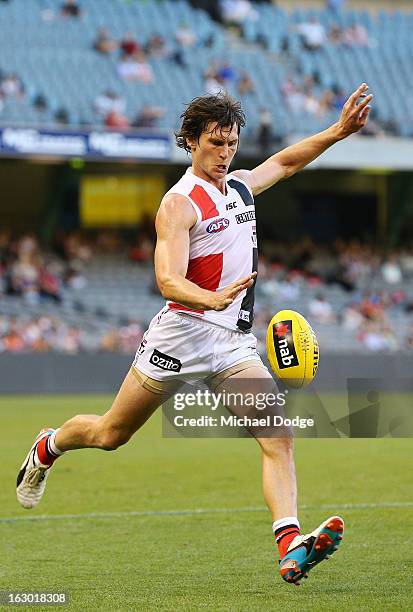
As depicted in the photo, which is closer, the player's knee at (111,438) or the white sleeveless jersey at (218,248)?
the white sleeveless jersey at (218,248)

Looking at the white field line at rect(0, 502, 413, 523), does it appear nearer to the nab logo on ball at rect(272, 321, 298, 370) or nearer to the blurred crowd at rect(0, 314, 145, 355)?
the nab logo on ball at rect(272, 321, 298, 370)

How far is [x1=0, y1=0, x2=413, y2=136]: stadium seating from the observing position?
2758 cm

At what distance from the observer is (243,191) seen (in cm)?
672

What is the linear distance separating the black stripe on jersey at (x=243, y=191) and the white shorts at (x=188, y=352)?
0.75 m

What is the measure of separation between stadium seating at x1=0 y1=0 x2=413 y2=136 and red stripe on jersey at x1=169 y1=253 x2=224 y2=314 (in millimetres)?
19724

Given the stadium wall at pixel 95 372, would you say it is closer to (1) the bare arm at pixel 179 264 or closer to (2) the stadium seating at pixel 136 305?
(2) the stadium seating at pixel 136 305

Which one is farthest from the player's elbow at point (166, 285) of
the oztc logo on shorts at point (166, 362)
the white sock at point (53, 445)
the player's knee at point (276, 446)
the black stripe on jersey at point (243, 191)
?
the white sock at point (53, 445)

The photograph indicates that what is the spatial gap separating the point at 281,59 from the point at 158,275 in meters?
26.9

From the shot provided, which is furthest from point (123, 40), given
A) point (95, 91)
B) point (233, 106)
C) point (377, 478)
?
point (233, 106)

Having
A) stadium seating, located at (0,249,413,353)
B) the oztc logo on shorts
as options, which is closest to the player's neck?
the oztc logo on shorts

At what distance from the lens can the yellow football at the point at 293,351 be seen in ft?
21.7

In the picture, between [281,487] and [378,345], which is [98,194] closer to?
[378,345]

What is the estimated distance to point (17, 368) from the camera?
76.4ft

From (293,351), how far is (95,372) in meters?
17.2
